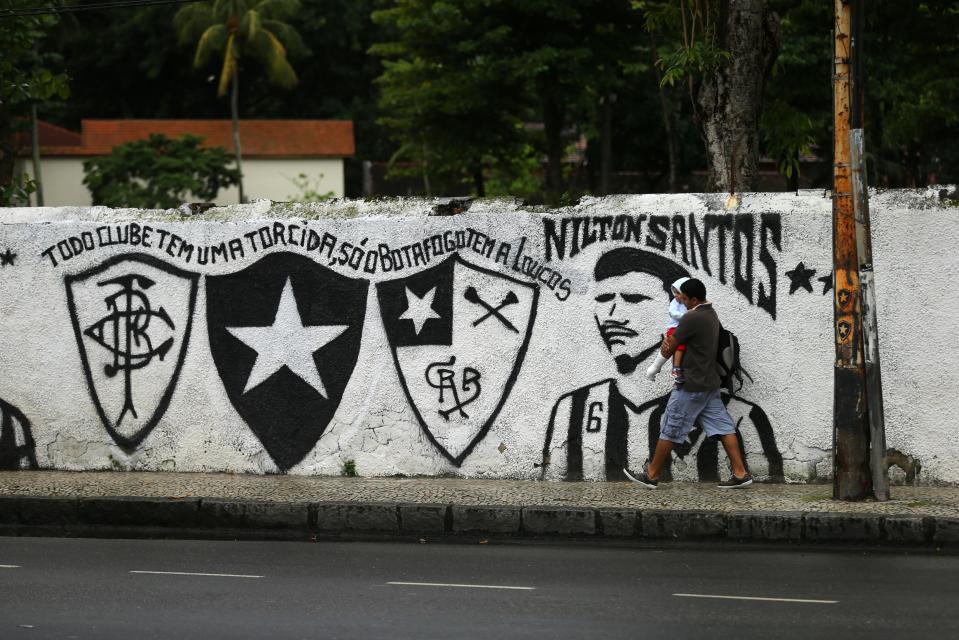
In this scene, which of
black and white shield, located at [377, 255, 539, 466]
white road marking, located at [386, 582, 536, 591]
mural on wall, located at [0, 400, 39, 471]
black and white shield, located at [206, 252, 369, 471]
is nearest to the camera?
white road marking, located at [386, 582, 536, 591]

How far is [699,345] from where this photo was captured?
29.0ft

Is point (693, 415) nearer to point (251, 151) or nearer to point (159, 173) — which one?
point (159, 173)

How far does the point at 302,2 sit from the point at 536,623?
47927 millimetres

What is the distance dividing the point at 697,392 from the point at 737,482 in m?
0.78

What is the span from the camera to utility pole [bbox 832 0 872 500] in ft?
27.8

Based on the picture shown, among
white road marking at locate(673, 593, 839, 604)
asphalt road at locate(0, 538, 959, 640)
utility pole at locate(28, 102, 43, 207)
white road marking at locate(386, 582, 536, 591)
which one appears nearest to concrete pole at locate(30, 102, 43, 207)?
utility pole at locate(28, 102, 43, 207)

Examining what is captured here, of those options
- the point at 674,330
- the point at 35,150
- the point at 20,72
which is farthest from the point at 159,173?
the point at 674,330

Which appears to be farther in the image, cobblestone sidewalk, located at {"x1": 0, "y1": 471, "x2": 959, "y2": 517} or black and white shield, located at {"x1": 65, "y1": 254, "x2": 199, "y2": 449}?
black and white shield, located at {"x1": 65, "y1": 254, "x2": 199, "y2": 449}

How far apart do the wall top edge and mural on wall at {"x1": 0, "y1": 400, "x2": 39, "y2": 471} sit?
157 centimetres

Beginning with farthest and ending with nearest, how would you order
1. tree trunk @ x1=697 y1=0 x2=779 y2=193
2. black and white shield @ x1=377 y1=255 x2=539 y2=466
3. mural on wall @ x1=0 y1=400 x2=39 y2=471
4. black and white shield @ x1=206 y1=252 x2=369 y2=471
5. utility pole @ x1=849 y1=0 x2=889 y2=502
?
tree trunk @ x1=697 y1=0 x2=779 y2=193
mural on wall @ x1=0 y1=400 x2=39 y2=471
black and white shield @ x1=206 y1=252 x2=369 y2=471
black and white shield @ x1=377 y1=255 x2=539 y2=466
utility pole @ x1=849 y1=0 x2=889 y2=502

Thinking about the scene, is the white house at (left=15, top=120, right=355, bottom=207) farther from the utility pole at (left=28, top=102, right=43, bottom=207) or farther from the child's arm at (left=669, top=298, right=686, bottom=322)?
Answer: the child's arm at (left=669, top=298, right=686, bottom=322)

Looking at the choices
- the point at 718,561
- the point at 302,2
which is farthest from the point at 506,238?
the point at 302,2

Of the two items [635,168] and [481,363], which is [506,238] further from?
[635,168]

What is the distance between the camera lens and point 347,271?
32.5 feet
